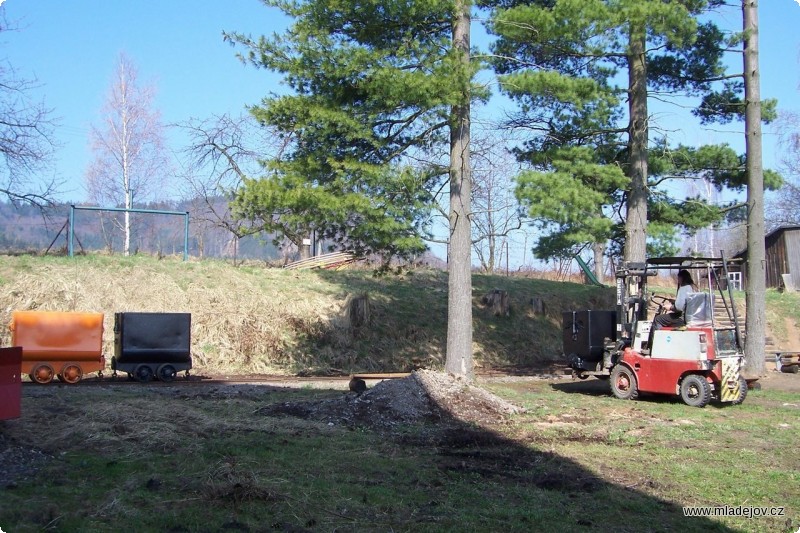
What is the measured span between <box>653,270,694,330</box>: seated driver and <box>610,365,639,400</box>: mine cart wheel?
1.17m

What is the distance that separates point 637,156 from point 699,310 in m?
6.24

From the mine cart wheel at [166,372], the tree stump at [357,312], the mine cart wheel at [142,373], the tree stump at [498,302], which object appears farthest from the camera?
the tree stump at [498,302]

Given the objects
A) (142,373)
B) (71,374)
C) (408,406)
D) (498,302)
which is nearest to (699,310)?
(408,406)

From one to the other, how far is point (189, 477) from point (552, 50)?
13.8 meters

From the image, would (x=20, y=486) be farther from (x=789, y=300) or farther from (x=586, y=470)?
(x=789, y=300)

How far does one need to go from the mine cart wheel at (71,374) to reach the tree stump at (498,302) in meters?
15.3

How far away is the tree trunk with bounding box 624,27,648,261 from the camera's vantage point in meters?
18.4

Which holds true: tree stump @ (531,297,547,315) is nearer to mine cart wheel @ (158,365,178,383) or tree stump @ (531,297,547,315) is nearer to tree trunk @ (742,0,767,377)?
tree trunk @ (742,0,767,377)

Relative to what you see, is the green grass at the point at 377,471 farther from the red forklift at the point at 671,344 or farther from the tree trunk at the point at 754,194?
the tree trunk at the point at 754,194

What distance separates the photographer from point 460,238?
1648 cm

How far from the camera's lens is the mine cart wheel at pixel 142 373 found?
16453 mm

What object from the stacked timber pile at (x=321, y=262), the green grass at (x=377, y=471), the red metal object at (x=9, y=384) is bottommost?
the green grass at (x=377, y=471)

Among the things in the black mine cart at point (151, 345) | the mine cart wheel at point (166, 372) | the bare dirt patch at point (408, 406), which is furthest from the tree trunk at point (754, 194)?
the mine cart wheel at point (166, 372)

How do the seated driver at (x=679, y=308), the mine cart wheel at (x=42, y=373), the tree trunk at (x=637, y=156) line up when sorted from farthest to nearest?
the tree trunk at (x=637, y=156) < the mine cart wheel at (x=42, y=373) < the seated driver at (x=679, y=308)
